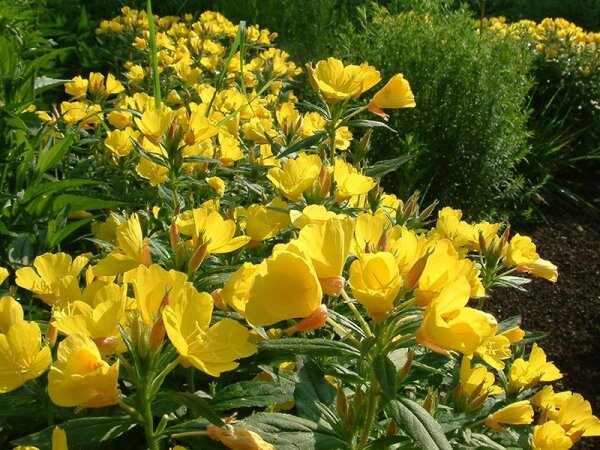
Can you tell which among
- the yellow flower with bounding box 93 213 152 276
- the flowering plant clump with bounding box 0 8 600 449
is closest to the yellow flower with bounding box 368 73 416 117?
the flowering plant clump with bounding box 0 8 600 449

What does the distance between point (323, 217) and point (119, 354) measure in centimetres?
44

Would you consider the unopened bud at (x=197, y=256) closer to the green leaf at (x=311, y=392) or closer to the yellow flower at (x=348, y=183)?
the green leaf at (x=311, y=392)

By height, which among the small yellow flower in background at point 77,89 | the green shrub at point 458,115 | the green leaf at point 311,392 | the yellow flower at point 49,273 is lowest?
the green shrub at point 458,115

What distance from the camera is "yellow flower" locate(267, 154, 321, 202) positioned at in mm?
1528

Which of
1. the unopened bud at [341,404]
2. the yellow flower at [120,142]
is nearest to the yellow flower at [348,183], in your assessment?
the unopened bud at [341,404]

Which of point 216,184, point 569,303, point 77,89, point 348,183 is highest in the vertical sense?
point 348,183

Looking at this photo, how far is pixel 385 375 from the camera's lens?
Answer: 931 mm

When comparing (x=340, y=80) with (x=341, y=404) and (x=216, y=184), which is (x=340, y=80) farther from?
(x=341, y=404)

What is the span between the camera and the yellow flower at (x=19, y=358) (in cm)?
94

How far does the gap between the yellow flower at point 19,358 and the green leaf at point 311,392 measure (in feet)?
1.25

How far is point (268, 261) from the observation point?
891 millimetres

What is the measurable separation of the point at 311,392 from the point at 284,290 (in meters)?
0.28

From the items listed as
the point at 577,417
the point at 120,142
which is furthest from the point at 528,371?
the point at 120,142

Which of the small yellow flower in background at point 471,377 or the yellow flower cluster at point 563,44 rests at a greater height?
the small yellow flower in background at point 471,377
